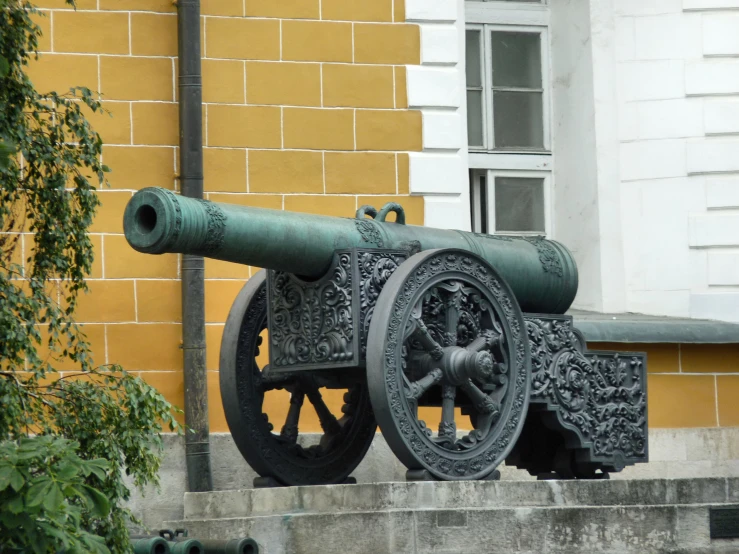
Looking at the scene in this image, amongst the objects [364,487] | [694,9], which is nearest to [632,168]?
[694,9]

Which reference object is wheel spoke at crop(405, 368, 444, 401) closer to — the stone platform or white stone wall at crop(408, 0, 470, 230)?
the stone platform

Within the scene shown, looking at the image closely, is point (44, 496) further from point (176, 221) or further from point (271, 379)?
point (271, 379)

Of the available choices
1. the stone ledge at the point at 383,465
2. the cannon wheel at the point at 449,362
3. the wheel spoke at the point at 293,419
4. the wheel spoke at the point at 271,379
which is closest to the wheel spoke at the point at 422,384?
the cannon wheel at the point at 449,362

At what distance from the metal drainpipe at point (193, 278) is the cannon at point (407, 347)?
149cm

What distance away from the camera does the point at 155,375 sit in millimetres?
11898

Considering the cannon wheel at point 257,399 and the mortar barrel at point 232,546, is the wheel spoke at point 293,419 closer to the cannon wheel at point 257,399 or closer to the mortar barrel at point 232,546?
the cannon wheel at point 257,399

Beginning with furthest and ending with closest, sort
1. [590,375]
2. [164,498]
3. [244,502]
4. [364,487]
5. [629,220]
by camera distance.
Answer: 1. [629,220]
2. [164,498]
3. [590,375]
4. [244,502]
5. [364,487]

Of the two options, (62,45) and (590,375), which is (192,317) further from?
(590,375)

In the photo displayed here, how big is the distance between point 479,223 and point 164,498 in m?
3.59

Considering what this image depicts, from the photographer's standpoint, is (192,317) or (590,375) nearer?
(590,375)

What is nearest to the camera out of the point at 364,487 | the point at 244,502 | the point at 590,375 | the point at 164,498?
the point at 364,487

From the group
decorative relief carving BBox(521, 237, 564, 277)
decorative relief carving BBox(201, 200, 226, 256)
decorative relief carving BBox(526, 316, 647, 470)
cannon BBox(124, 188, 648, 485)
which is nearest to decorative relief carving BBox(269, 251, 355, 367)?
cannon BBox(124, 188, 648, 485)

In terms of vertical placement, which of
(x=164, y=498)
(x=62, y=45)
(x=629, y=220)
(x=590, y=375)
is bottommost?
(x=164, y=498)

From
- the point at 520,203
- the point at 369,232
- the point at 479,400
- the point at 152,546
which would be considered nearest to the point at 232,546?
the point at 152,546
